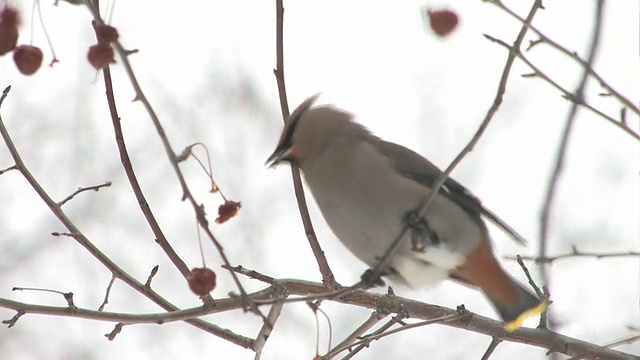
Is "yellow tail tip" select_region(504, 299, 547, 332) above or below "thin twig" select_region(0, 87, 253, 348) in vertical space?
above

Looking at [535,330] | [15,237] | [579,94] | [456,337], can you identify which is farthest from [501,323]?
[15,237]

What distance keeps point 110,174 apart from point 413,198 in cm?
439

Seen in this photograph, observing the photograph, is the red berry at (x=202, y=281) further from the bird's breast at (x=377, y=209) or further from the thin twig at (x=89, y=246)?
the bird's breast at (x=377, y=209)

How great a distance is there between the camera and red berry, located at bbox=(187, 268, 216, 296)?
227 cm

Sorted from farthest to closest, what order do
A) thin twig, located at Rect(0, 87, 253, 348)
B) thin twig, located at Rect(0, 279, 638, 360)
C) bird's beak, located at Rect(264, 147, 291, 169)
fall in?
bird's beak, located at Rect(264, 147, 291, 169)
thin twig, located at Rect(0, 279, 638, 360)
thin twig, located at Rect(0, 87, 253, 348)

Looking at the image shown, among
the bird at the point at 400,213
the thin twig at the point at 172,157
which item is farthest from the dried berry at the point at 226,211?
the bird at the point at 400,213

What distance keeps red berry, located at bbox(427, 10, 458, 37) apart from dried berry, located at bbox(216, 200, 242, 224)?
0.86m

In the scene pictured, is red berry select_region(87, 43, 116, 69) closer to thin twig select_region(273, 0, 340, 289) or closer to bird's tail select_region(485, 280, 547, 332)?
thin twig select_region(273, 0, 340, 289)

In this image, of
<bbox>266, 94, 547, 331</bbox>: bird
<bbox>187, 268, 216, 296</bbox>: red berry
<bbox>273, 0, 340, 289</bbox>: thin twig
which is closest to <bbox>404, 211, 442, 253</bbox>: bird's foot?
<bbox>266, 94, 547, 331</bbox>: bird

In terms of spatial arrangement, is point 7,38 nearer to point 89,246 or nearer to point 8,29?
point 8,29

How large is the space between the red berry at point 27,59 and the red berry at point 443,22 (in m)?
1.15

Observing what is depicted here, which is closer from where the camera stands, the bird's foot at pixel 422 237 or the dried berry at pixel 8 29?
the dried berry at pixel 8 29

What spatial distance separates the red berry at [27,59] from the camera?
2434 millimetres

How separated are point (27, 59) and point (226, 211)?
0.65m
